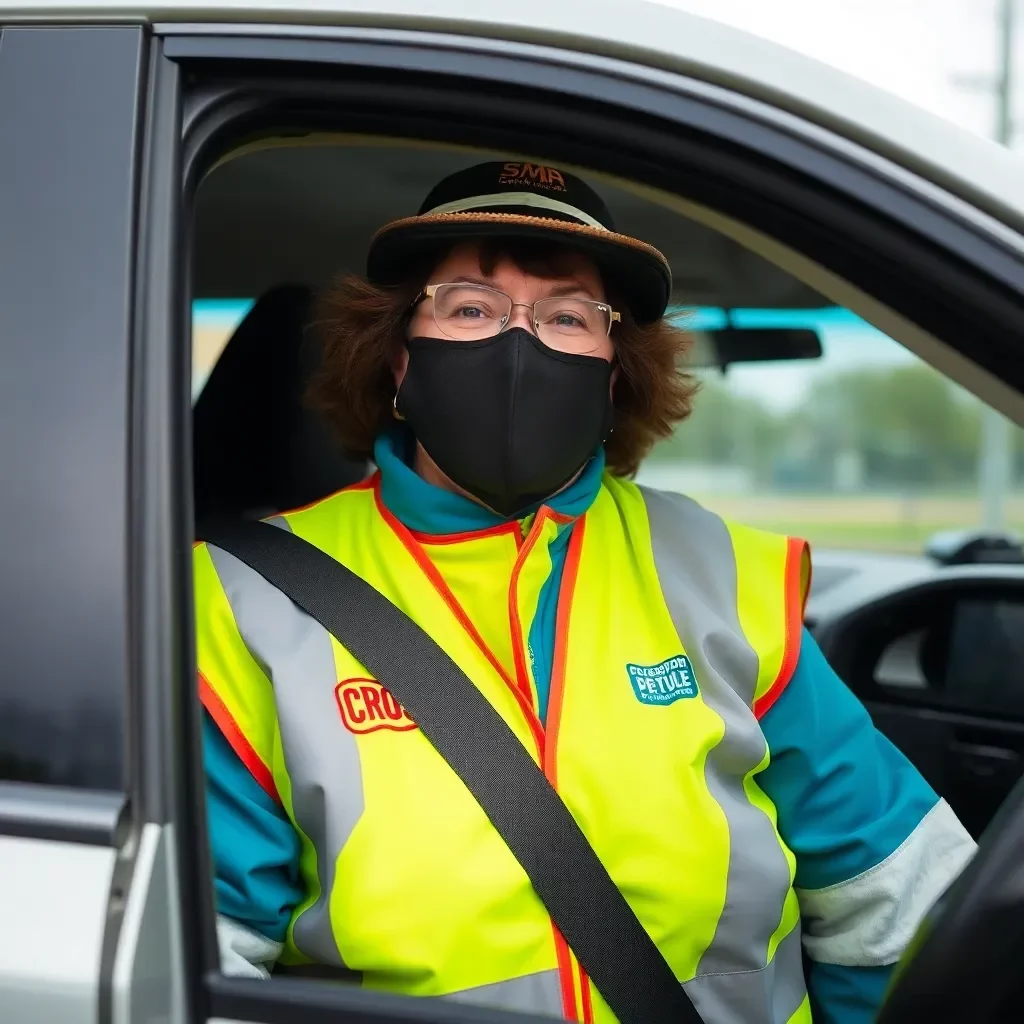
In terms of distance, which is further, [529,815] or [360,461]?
[360,461]

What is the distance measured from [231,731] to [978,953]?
819 millimetres

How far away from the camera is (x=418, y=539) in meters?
1.55

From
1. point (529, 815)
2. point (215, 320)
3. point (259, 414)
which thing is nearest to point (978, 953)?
point (529, 815)

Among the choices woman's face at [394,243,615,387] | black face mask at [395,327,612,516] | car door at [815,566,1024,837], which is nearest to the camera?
black face mask at [395,327,612,516]

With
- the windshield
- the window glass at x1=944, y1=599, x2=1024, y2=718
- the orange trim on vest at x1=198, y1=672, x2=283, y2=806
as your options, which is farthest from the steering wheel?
the windshield

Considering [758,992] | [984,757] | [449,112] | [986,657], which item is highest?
[449,112]

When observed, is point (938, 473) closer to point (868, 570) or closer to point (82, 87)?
point (868, 570)

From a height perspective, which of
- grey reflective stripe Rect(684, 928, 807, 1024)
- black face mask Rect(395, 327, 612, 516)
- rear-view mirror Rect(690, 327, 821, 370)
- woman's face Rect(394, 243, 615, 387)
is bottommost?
grey reflective stripe Rect(684, 928, 807, 1024)

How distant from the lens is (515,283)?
1584 mm

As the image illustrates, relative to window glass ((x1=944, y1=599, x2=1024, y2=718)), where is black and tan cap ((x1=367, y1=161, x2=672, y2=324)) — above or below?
above

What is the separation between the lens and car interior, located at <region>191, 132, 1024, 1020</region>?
2328mm

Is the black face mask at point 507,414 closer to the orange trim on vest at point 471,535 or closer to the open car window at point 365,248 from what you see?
the orange trim on vest at point 471,535

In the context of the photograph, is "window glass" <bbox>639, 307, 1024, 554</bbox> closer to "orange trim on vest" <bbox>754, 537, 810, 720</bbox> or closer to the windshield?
the windshield

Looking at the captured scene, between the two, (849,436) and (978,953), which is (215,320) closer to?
(978,953)
